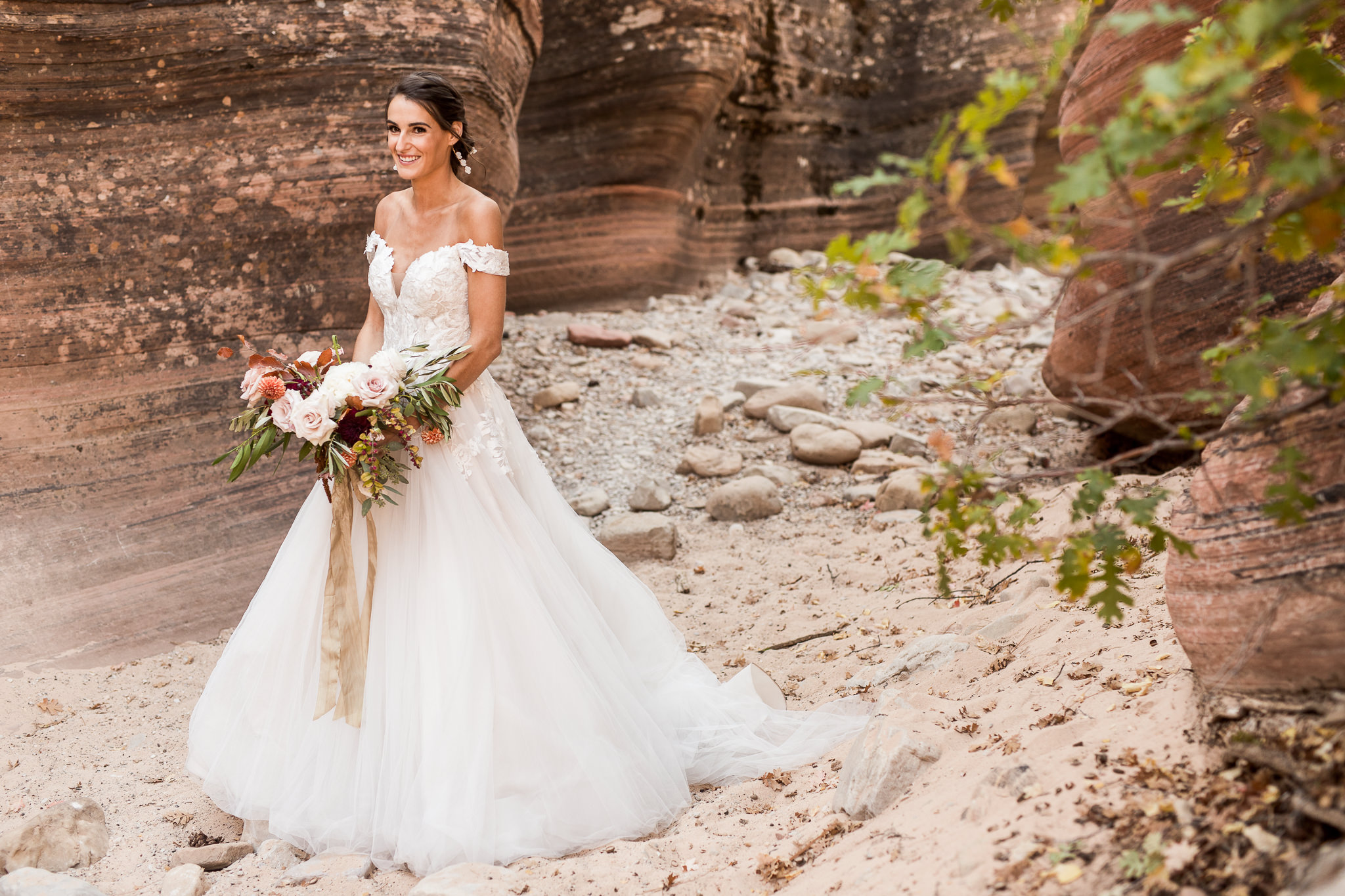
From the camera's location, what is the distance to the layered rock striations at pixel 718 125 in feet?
29.6

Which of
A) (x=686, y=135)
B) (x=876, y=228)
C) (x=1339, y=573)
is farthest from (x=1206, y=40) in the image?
(x=876, y=228)

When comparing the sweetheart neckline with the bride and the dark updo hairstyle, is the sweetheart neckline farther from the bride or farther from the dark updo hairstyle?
the dark updo hairstyle

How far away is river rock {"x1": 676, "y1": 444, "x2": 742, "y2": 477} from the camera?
6.36 m

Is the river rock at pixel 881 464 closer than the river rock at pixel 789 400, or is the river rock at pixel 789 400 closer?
the river rock at pixel 881 464

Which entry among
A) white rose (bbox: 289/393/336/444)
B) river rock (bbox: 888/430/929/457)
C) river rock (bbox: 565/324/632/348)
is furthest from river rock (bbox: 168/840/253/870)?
river rock (bbox: 565/324/632/348)

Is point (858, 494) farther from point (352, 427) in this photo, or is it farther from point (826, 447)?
point (352, 427)

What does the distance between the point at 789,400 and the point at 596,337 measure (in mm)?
2143

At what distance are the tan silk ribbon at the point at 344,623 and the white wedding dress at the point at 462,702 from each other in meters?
0.04

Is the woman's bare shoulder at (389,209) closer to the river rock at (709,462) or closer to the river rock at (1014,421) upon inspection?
the river rock at (709,462)

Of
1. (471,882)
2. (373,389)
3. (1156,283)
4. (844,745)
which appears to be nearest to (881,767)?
(844,745)

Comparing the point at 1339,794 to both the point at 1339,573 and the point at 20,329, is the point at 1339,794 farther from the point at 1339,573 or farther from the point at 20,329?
the point at 20,329

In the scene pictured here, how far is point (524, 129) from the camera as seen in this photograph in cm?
934

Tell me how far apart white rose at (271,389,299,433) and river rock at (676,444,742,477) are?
3.77 meters

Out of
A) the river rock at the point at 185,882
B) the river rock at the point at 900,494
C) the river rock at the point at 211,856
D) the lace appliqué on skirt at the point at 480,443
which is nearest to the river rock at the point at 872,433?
the river rock at the point at 900,494
